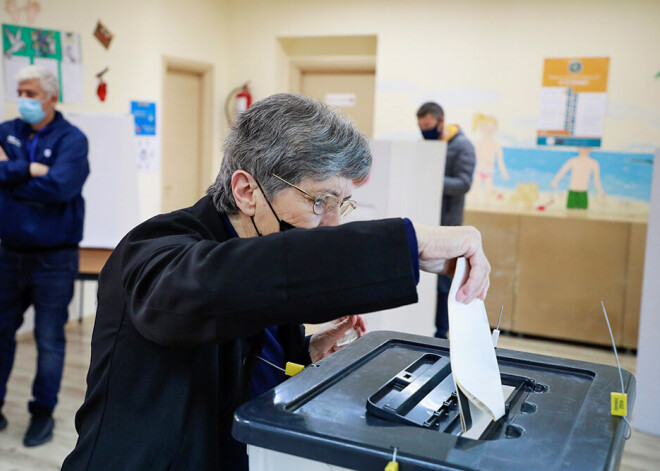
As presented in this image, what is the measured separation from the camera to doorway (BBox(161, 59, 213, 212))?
17.3 ft

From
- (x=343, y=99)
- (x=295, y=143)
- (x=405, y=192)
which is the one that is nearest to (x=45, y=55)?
(x=405, y=192)

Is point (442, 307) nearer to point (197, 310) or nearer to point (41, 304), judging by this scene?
point (41, 304)

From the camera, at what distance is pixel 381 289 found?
0.75 metres

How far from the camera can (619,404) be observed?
0.78 meters

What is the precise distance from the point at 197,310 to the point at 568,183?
448 cm

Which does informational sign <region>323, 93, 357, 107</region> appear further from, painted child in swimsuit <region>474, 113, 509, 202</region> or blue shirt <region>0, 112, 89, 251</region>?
blue shirt <region>0, 112, 89, 251</region>

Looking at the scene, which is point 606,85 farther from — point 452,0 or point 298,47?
point 298,47

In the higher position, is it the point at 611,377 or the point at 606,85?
the point at 606,85

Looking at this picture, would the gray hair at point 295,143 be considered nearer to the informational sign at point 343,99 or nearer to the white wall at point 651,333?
the white wall at point 651,333

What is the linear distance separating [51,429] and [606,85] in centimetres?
413

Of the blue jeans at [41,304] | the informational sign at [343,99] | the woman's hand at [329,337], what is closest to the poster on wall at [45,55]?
the blue jeans at [41,304]

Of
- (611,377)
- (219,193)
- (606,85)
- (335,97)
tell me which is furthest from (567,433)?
(335,97)

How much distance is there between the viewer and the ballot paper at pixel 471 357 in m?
0.75

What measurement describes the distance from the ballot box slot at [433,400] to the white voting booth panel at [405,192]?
1787mm
